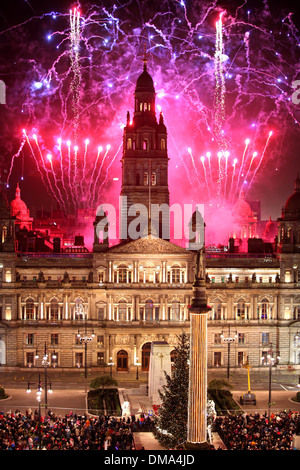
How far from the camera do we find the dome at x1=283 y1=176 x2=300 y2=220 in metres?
92.2

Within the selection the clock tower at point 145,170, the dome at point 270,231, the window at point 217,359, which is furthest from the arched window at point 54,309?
the dome at point 270,231

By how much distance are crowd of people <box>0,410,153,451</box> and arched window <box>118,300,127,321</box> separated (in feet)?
91.7

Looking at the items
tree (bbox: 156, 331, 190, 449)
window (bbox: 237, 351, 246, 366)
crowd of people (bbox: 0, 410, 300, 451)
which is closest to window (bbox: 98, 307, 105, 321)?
window (bbox: 237, 351, 246, 366)

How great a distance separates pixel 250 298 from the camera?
9094 centimetres

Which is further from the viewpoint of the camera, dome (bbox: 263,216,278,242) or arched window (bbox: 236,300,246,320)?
dome (bbox: 263,216,278,242)

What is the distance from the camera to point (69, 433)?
55094 mm

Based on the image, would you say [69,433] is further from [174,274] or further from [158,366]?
[174,274]

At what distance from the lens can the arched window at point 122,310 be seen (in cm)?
8925

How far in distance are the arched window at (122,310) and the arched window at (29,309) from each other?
10.7 meters

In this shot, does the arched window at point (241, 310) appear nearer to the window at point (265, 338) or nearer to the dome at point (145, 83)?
the window at point (265, 338)

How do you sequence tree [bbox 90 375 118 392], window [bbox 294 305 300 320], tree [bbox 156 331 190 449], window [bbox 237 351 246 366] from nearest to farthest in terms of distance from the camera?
tree [bbox 156 331 190 449] → tree [bbox 90 375 118 392] → window [bbox 237 351 246 366] → window [bbox 294 305 300 320]

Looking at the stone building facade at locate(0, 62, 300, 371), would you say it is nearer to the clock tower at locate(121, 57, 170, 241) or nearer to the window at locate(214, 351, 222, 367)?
the window at locate(214, 351, 222, 367)

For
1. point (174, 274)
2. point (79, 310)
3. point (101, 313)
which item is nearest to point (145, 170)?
point (174, 274)
